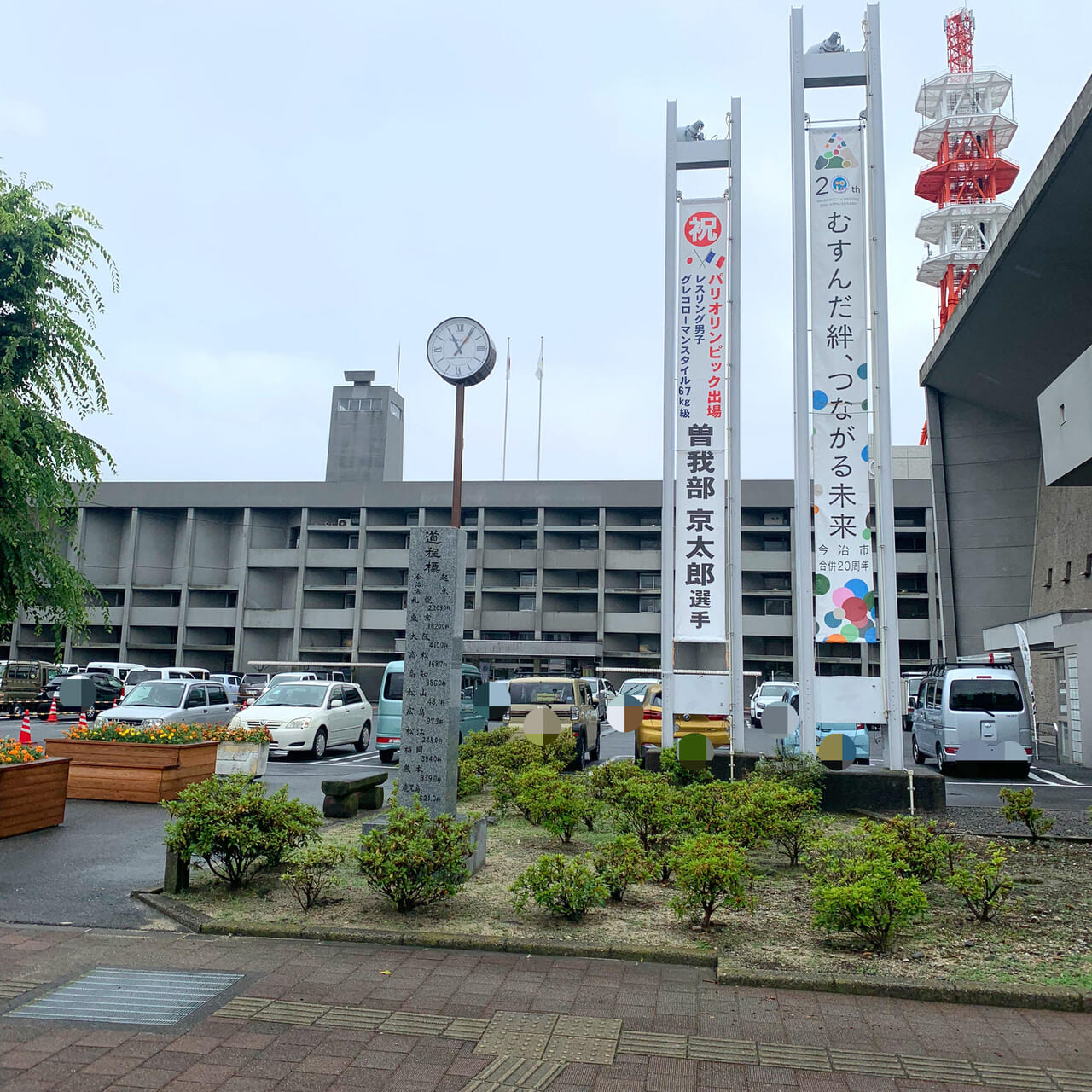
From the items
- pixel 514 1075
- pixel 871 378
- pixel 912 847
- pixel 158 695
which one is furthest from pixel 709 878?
pixel 158 695

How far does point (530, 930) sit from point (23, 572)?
295 inches

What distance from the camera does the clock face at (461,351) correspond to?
954cm

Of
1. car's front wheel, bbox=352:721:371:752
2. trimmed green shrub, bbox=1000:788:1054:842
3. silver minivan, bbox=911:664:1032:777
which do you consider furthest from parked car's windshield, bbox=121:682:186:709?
trimmed green shrub, bbox=1000:788:1054:842

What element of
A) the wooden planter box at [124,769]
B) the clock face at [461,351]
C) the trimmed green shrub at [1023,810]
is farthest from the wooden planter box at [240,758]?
the trimmed green shrub at [1023,810]

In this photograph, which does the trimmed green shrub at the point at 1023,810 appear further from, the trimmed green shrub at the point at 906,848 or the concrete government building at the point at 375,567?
the concrete government building at the point at 375,567

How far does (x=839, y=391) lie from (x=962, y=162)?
48.9 m

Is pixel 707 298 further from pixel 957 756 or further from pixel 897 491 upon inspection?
pixel 897 491

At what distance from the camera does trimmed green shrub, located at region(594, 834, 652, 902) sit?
7.14 metres

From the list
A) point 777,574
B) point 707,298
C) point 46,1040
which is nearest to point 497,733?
point 707,298

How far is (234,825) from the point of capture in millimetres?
7461

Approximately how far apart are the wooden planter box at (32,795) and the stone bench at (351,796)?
2.87 meters

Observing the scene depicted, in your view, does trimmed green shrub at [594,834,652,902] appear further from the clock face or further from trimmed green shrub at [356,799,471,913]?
the clock face

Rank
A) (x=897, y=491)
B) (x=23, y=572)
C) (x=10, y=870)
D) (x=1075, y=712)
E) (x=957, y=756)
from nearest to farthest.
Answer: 1. (x=10, y=870)
2. (x=23, y=572)
3. (x=957, y=756)
4. (x=1075, y=712)
5. (x=897, y=491)

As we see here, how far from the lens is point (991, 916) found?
6.86m
